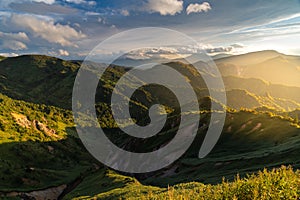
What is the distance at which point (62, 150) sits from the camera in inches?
7190

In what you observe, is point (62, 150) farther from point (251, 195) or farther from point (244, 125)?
point (251, 195)

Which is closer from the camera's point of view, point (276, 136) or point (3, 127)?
point (276, 136)

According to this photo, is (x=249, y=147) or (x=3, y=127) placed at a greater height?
(x=249, y=147)

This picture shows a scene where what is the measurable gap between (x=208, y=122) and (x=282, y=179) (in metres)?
104

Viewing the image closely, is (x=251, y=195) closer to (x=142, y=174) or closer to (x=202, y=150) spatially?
(x=202, y=150)

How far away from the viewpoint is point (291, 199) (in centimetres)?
1255

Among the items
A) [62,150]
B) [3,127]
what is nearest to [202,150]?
[62,150]

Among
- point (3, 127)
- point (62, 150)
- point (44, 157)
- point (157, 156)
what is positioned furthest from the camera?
point (62, 150)

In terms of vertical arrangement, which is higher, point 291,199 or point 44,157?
point 291,199

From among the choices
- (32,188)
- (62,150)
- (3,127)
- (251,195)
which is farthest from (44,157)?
(251,195)

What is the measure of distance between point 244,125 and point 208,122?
21190 millimetres

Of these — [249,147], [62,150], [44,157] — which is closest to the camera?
[249,147]

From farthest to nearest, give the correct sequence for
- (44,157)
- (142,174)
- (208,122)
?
(44,157) → (208,122) → (142,174)

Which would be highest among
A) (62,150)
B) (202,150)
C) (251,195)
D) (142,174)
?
(251,195)
